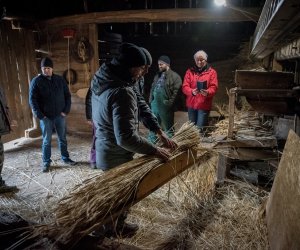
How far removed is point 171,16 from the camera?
560cm

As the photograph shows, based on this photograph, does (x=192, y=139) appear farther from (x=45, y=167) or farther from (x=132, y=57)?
(x=45, y=167)

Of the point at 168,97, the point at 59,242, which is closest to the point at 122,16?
the point at 168,97

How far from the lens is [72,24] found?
6.48 metres

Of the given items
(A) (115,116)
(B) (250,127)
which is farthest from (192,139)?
(B) (250,127)

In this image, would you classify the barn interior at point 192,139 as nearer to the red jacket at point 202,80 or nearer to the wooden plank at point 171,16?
A: the wooden plank at point 171,16

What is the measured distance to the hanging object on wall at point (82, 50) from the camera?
253 inches

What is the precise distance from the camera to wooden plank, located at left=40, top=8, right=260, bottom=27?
17.4ft

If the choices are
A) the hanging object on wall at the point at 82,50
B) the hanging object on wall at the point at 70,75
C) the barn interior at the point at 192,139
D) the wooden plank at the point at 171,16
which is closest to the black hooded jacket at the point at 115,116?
the barn interior at the point at 192,139

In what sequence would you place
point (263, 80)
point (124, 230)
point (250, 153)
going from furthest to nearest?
point (250, 153), point (263, 80), point (124, 230)

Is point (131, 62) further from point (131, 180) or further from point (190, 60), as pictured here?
point (190, 60)

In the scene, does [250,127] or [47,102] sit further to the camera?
[47,102]

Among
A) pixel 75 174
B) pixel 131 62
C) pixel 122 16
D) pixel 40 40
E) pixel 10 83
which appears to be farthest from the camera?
pixel 40 40

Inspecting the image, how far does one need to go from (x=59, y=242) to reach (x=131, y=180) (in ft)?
2.36

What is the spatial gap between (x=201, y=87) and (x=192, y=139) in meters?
2.51
